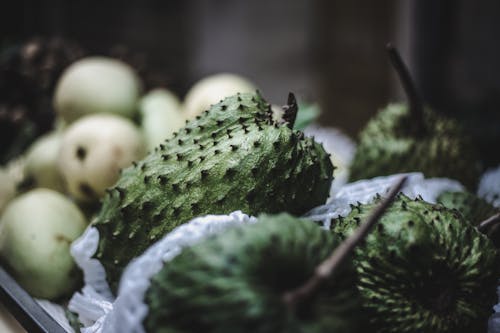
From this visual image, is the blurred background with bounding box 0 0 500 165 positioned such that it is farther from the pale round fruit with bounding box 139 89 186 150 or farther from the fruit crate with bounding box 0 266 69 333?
the fruit crate with bounding box 0 266 69 333

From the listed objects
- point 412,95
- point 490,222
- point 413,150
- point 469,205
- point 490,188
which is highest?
point 412,95

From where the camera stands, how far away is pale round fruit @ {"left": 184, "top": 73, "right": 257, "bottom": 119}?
190 cm

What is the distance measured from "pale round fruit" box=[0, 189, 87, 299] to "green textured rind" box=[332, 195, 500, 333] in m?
0.81

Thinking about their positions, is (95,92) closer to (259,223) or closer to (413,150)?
(413,150)

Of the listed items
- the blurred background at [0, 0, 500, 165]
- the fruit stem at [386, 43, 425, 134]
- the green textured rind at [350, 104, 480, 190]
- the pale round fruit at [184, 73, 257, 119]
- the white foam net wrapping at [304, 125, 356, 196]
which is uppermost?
the blurred background at [0, 0, 500, 165]

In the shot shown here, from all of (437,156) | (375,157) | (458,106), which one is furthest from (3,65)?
(458,106)

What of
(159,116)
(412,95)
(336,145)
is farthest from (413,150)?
(159,116)

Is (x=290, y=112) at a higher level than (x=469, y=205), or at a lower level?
higher

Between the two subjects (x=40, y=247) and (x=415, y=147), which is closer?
(x=40, y=247)

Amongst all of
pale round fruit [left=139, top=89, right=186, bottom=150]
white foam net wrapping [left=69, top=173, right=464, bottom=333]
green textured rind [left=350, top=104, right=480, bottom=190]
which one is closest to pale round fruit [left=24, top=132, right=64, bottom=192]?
pale round fruit [left=139, top=89, right=186, bottom=150]

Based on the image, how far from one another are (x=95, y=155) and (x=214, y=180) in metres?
0.65

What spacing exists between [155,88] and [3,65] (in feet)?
2.14

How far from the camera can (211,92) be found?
6.34 ft

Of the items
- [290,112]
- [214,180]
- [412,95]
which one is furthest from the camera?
[412,95]
